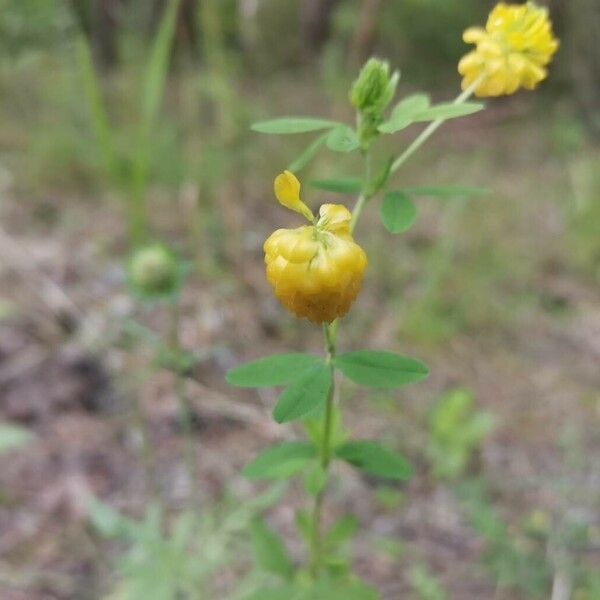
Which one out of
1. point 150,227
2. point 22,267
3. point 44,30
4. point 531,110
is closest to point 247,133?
point 150,227

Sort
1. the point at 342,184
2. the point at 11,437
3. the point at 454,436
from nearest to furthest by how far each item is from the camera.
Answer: the point at 342,184, the point at 11,437, the point at 454,436

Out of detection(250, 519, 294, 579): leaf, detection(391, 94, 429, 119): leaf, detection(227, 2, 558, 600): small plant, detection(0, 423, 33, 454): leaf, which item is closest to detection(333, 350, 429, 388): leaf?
detection(227, 2, 558, 600): small plant

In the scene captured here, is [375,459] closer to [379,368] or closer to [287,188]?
[379,368]

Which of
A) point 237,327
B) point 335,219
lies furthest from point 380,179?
point 237,327

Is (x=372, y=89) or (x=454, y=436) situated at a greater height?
(x=454, y=436)

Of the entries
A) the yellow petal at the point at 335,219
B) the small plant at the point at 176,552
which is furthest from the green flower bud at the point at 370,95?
the small plant at the point at 176,552

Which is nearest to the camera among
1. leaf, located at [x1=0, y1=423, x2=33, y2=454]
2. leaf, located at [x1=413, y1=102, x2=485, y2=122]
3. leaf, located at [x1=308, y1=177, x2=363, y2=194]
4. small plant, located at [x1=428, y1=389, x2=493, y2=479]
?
leaf, located at [x1=413, y1=102, x2=485, y2=122]

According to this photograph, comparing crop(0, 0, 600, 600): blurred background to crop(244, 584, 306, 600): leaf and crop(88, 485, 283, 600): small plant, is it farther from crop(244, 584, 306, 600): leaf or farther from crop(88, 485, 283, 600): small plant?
crop(244, 584, 306, 600): leaf

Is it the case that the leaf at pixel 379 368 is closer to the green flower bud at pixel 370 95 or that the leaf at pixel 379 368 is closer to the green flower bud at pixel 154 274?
the green flower bud at pixel 370 95
